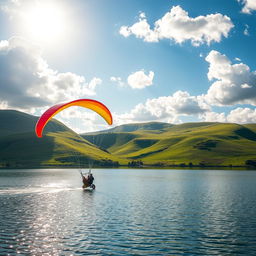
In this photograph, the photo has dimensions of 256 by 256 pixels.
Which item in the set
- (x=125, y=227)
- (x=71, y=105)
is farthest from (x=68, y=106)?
(x=125, y=227)

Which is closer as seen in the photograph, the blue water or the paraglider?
the blue water

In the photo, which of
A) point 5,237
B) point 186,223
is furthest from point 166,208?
point 5,237

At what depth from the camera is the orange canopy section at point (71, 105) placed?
3784 cm

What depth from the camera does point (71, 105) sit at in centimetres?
4006

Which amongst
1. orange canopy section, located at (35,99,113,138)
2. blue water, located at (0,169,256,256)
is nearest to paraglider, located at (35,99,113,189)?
orange canopy section, located at (35,99,113,138)

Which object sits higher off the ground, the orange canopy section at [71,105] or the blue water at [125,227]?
the orange canopy section at [71,105]

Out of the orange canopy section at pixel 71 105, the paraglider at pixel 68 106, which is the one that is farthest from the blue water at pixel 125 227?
the orange canopy section at pixel 71 105

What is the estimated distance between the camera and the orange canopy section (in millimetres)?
37844

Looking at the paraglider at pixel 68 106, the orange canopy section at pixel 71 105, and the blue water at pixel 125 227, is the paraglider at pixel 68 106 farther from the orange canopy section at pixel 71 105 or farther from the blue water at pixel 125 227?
the blue water at pixel 125 227

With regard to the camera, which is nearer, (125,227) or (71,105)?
(125,227)

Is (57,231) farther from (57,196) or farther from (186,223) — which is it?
(57,196)

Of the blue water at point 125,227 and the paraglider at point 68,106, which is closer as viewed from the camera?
the blue water at point 125,227

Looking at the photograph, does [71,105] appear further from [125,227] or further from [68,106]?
[125,227]

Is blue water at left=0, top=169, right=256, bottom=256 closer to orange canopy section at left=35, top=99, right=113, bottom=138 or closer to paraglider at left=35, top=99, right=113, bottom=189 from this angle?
paraglider at left=35, top=99, right=113, bottom=189
